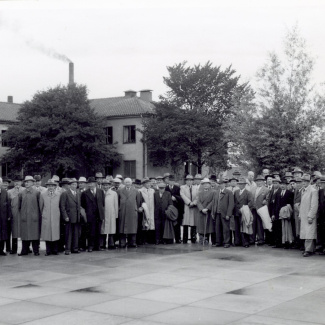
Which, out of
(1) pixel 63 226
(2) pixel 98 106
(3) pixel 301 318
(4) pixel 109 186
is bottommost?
(3) pixel 301 318

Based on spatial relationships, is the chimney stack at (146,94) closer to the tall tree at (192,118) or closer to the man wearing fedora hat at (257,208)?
the tall tree at (192,118)

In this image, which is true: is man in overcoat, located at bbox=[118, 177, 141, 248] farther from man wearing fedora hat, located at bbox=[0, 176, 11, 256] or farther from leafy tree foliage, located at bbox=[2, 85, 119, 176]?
leafy tree foliage, located at bbox=[2, 85, 119, 176]

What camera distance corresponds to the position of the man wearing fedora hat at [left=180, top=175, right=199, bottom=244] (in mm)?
16609

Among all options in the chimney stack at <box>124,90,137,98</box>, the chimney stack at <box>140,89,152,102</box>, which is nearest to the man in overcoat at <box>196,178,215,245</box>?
the chimney stack at <box>140,89,152,102</box>

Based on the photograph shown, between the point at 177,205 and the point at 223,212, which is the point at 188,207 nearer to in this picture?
the point at 177,205

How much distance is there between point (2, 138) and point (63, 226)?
1534 inches

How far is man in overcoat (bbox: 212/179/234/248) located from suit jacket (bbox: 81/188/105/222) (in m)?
3.05

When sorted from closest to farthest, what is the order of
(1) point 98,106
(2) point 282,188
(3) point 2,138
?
(2) point 282,188, (3) point 2,138, (1) point 98,106

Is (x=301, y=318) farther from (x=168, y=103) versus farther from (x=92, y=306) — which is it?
(x=168, y=103)

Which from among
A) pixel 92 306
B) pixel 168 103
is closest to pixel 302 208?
pixel 92 306

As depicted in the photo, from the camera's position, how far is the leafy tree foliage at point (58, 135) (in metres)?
49.6

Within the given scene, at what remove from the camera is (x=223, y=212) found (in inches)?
615

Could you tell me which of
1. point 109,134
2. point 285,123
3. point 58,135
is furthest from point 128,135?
point 285,123

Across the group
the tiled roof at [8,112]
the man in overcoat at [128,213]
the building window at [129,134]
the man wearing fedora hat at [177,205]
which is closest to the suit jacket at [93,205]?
the man in overcoat at [128,213]
